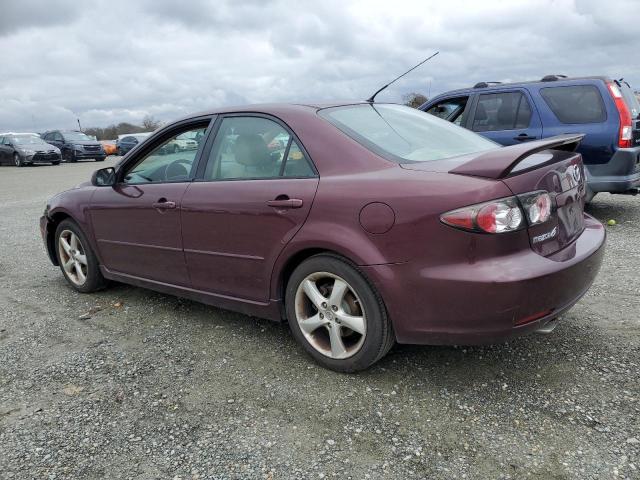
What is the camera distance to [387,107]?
3.72 metres

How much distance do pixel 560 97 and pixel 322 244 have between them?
5.18 metres

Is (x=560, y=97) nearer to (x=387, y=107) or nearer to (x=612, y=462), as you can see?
(x=387, y=107)

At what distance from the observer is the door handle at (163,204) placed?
3.61 meters

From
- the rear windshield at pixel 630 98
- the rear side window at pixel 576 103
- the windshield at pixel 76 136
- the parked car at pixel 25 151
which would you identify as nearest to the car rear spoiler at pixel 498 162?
the rear side window at pixel 576 103

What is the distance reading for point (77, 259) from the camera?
4703 millimetres

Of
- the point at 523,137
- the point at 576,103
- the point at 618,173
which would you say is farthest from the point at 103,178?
the point at 618,173

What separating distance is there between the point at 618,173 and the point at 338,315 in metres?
4.92

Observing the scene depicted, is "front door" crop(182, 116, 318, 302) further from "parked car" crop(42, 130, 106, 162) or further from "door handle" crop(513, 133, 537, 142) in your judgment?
"parked car" crop(42, 130, 106, 162)

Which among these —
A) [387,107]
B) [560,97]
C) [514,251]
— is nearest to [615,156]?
[560,97]

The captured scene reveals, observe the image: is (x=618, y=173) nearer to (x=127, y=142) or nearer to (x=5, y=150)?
(x=5, y=150)

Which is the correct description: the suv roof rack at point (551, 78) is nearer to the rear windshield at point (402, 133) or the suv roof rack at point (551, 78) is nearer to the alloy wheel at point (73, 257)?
the rear windshield at point (402, 133)

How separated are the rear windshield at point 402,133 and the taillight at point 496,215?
536 millimetres

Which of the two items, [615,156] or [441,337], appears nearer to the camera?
[441,337]

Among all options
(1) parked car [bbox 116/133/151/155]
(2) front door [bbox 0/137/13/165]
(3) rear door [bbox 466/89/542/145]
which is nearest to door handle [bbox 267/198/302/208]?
(3) rear door [bbox 466/89/542/145]
